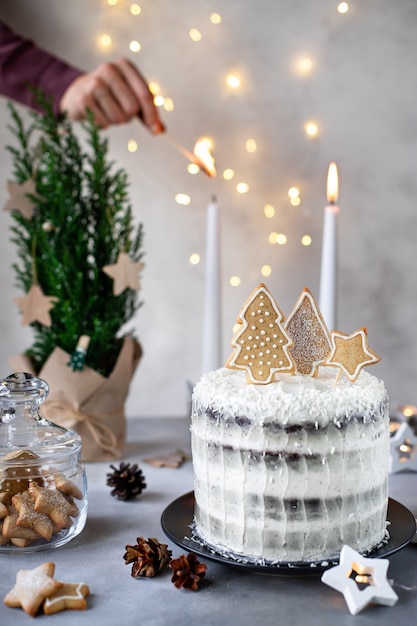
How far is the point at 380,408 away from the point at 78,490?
0.44 metres

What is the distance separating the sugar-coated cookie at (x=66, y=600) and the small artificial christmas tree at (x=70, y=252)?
0.63 meters

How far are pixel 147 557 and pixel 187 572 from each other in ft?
0.21

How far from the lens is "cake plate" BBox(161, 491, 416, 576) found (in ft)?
2.77

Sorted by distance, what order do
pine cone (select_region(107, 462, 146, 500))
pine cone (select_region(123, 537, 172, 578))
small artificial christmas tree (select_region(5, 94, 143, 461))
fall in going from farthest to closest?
small artificial christmas tree (select_region(5, 94, 143, 461))
pine cone (select_region(107, 462, 146, 500))
pine cone (select_region(123, 537, 172, 578))

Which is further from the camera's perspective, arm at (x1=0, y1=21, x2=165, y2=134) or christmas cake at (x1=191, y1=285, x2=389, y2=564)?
arm at (x1=0, y1=21, x2=165, y2=134)

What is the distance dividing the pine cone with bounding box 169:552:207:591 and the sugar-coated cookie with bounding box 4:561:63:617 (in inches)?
5.3

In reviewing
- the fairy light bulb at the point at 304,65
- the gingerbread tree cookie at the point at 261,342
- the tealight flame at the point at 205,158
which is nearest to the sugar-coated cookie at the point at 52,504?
the gingerbread tree cookie at the point at 261,342

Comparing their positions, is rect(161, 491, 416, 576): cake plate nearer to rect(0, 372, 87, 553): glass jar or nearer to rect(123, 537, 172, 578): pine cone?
rect(123, 537, 172, 578): pine cone

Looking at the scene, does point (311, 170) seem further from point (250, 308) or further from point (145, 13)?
point (250, 308)

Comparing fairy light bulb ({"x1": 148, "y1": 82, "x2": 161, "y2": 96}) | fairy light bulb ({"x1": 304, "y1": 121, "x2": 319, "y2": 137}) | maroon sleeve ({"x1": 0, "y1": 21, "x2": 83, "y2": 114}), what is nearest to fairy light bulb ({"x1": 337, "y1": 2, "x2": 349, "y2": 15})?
fairy light bulb ({"x1": 304, "y1": 121, "x2": 319, "y2": 137})

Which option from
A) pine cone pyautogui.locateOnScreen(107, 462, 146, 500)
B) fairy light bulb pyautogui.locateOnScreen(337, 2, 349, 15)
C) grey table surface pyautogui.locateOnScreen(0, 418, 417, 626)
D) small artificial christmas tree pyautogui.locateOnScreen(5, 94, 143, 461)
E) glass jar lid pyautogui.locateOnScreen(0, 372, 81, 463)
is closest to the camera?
grey table surface pyautogui.locateOnScreen(0, 418, 417, 626)

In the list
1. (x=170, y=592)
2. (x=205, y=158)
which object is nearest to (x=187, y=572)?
(x=170, y=592)

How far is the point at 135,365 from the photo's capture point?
1.47 m

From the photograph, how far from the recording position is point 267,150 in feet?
5.81
